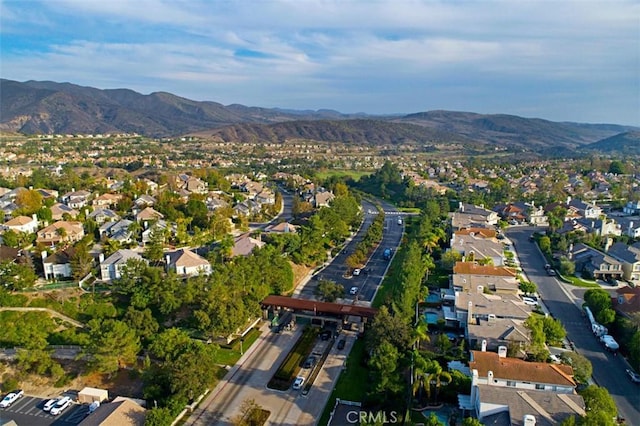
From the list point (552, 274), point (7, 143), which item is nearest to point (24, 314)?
point (552, 274)

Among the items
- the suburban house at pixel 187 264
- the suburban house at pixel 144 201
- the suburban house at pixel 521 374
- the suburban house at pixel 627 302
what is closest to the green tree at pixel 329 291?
the suburban house at pixel 187 264

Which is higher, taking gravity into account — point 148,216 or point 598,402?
point 148,216

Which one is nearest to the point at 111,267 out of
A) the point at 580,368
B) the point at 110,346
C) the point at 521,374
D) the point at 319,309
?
the point at 110,346

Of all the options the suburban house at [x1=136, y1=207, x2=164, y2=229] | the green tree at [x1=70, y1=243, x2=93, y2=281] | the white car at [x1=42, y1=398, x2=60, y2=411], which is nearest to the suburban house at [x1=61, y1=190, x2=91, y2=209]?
the suburban house at [x1=136, y1=207, x2=164, y2=229]

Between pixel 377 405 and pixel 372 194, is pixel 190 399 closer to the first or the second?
pixel 377 405

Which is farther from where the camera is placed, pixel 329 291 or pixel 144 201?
pixel 144 201

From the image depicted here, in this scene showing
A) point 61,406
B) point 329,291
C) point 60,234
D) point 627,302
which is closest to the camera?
point 61,406

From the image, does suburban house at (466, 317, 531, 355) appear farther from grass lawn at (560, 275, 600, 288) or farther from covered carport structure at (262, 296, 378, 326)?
grass lawn at (560, 275, 600, 288)

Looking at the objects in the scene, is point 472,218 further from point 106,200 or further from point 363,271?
point 106,200
